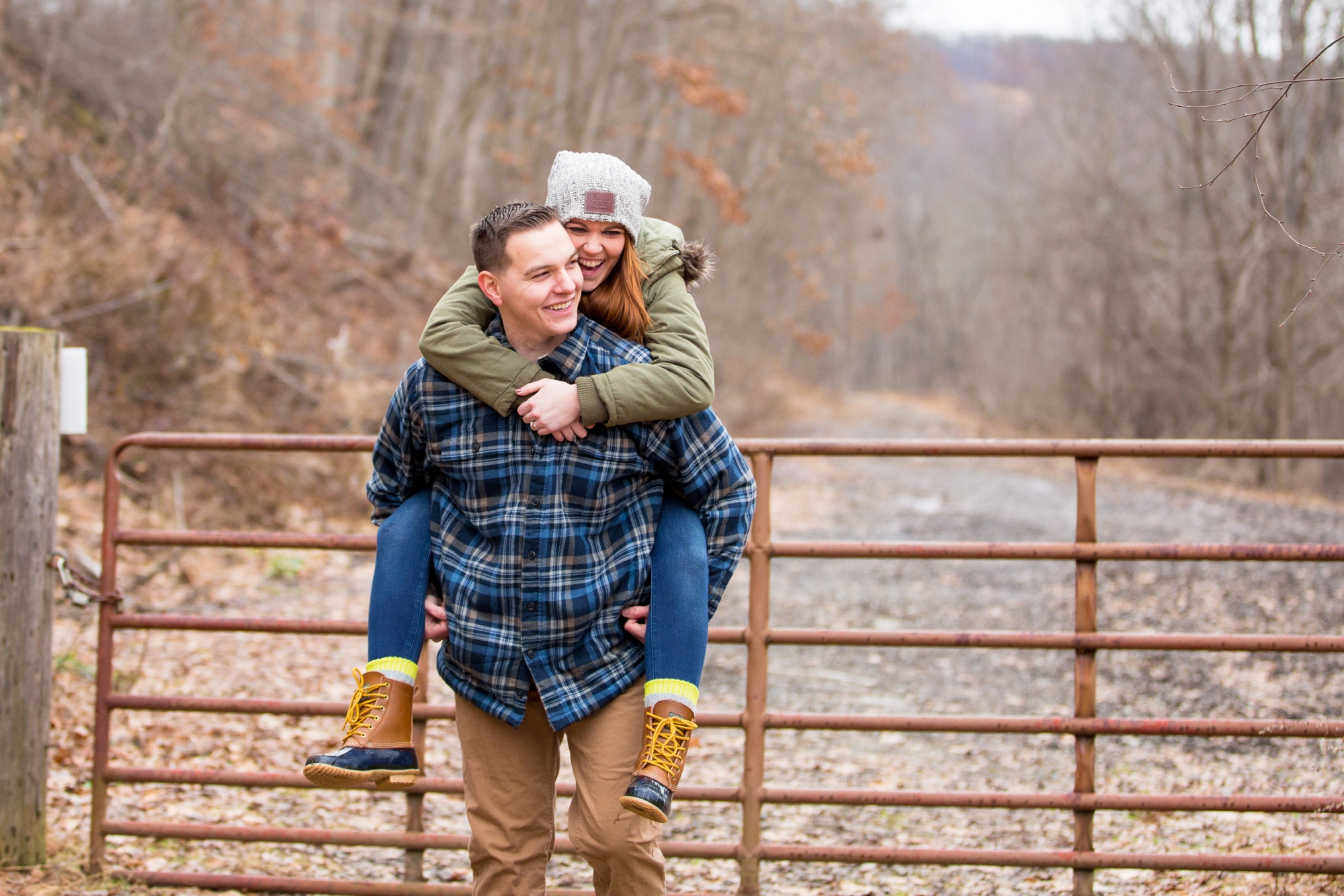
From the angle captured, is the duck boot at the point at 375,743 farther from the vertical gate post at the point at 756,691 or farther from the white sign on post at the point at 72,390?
the white sign on post at the point at 72,390

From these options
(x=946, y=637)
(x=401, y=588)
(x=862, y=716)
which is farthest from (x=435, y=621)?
(x=946, y=637)

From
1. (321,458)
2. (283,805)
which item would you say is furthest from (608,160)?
(321,458)

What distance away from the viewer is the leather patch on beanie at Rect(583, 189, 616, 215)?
2910 mm

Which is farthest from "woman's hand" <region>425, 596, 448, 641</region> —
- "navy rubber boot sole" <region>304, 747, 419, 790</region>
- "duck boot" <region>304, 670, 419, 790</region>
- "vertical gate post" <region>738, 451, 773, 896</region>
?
"vertical gate post" <region>738, 451, 773, 896</region>

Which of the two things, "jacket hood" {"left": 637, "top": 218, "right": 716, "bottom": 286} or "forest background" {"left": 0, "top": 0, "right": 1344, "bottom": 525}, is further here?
"forest background" {"left": 0, "top": 0, "right": 1344, "bottom": 525}

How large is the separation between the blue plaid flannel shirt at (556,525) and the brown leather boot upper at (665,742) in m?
0.16

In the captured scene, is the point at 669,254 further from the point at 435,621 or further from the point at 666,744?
the point at 666,744

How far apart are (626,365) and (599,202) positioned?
1.36ft

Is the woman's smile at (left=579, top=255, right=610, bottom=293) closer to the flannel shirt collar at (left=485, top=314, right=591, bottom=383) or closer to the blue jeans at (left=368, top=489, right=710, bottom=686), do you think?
the flannel shirt collar at (left=485, top=314, right=591, bottom=383)

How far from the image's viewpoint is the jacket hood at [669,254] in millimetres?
3078

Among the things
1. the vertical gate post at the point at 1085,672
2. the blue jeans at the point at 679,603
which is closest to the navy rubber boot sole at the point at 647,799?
the blue jeans at the point at 679,603

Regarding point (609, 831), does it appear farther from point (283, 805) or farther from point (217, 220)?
point (217, 220)

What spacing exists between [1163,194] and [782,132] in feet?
27.4

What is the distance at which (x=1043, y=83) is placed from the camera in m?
31.0
